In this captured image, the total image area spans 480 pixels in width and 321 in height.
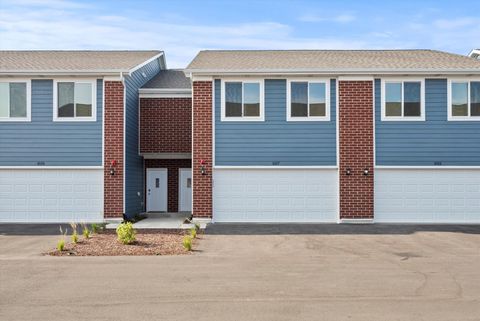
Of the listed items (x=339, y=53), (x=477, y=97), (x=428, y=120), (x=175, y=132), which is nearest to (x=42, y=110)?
(x=175, y=132)

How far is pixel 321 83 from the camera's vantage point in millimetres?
19625

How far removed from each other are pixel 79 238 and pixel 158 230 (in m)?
2.80

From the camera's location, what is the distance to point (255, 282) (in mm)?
9539

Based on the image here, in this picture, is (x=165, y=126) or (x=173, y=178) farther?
(x=173, y=178)

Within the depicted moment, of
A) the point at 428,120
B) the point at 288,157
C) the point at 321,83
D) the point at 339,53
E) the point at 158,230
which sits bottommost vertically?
the point at 158,230

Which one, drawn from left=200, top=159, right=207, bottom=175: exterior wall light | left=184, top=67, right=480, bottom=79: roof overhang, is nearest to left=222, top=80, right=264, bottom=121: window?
left=184, top=67, right=480, bottom=79: roof overhang

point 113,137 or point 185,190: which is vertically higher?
point 113,137

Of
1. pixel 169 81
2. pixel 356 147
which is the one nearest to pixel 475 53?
pixel 356 147

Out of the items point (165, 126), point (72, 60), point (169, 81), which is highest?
point (72, 60)

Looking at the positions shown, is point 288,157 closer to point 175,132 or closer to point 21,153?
point 175,132

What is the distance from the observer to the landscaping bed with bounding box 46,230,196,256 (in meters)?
13.1

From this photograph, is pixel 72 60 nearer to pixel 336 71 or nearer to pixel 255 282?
pixel 336 71

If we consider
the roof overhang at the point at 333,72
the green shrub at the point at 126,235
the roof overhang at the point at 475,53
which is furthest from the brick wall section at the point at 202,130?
the roof overhang at the point at 475,53

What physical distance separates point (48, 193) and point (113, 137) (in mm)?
3296
